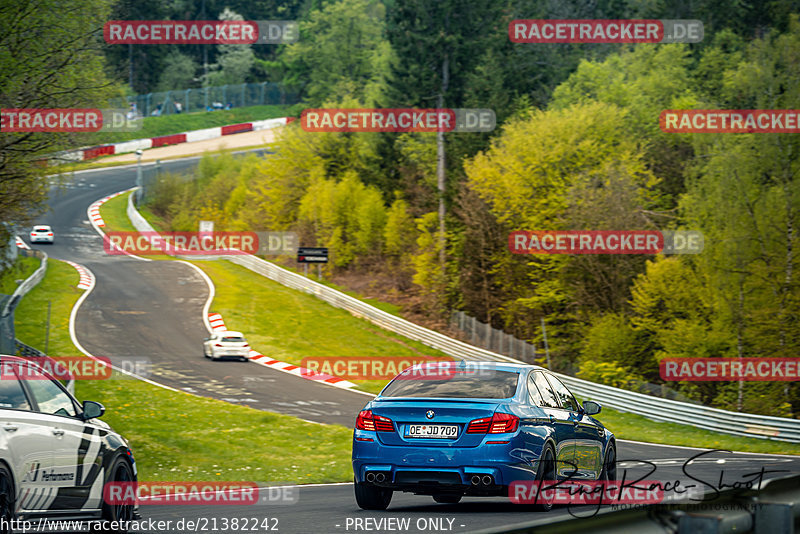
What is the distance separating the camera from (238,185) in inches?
3113

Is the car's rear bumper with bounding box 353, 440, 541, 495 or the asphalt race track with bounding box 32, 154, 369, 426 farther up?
the car's rear bumper with bounding box 353, 440, 541, 495

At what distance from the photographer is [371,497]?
9.84 metres

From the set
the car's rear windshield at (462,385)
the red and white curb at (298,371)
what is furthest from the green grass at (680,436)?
the car's rear windshield at (462,385)

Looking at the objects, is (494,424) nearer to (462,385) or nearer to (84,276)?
(462,385)

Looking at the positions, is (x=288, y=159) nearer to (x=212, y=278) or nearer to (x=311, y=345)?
(x=212, y=278)

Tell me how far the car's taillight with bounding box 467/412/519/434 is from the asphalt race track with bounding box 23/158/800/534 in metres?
0.84

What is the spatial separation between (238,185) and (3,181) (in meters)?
59.5

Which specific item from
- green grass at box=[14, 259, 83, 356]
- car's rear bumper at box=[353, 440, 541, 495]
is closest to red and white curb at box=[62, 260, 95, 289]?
green grass at box=[14, 259, 83, 356]

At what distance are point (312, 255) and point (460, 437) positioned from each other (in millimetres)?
45022

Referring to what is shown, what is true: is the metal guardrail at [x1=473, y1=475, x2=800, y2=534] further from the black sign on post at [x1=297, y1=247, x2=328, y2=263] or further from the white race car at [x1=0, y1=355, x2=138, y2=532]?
the black sign on post at [x1=297, y1=247, x2=328, y2=263]
